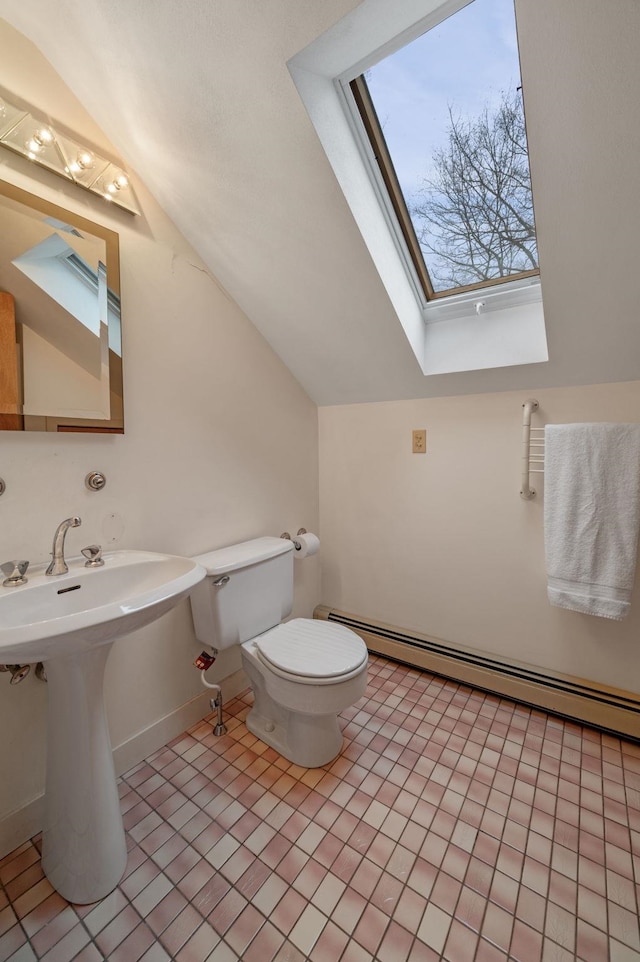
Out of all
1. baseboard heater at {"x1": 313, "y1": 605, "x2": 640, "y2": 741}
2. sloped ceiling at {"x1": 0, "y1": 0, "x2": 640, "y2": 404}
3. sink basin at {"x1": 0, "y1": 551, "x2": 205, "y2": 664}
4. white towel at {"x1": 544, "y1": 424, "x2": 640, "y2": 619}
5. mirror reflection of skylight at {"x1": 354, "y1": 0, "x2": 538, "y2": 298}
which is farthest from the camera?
baseboard heater at {"x1": 313, "y1": 605, "x2": 640, "y2": 741}

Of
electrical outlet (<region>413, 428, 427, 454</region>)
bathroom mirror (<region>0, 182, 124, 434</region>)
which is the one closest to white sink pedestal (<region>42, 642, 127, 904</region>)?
bathroom mirror (<region>0, 182, 124, 434</region>)

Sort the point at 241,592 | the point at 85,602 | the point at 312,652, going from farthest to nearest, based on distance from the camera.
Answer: the point at 241,592 → the point at 312,652 → the point at 85,602

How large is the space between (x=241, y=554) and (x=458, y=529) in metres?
1.01

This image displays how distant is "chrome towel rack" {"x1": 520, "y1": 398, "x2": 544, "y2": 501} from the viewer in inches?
63.2

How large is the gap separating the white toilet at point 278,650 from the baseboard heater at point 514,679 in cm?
62

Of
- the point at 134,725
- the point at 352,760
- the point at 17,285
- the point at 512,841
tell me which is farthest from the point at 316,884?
the point at 17,285

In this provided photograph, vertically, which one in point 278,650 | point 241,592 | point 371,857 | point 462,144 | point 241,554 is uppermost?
point 462,144

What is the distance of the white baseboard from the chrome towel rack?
4.92 ft

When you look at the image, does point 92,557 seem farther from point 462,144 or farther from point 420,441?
point 462,144

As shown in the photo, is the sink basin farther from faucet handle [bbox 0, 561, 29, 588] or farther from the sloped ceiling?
the sloped ceiling

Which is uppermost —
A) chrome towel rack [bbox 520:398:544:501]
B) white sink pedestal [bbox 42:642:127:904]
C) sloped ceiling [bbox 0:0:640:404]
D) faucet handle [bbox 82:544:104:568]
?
sloped ceiling [bbox 0:0:640:404]

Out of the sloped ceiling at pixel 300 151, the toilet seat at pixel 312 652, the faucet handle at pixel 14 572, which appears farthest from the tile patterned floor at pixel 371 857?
the sloped ceiling at pixel 300 151

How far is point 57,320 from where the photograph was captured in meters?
1.16

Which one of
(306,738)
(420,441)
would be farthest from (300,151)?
(306,738)
